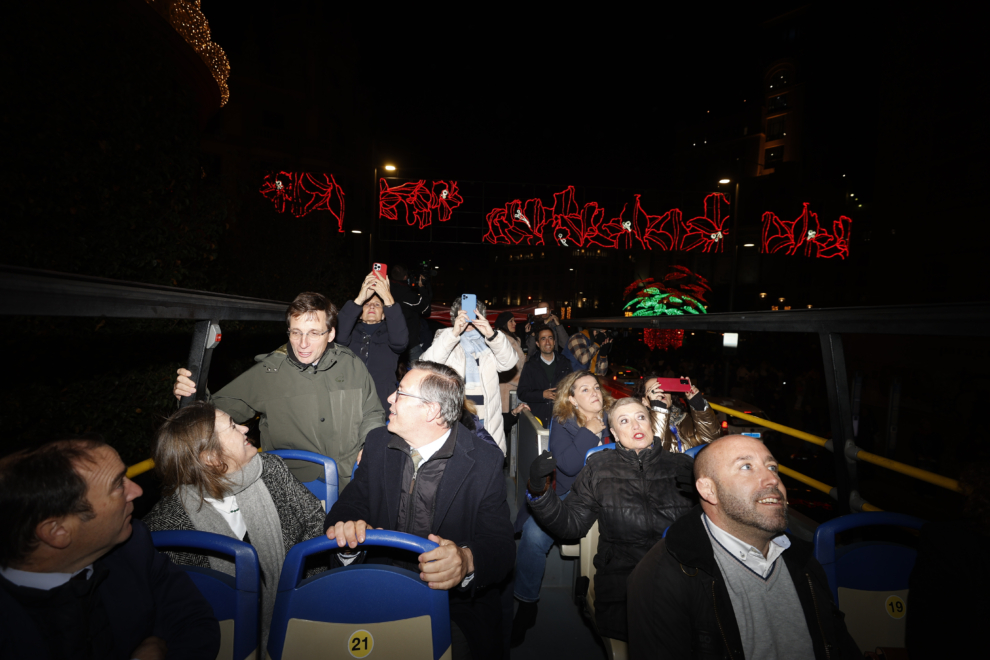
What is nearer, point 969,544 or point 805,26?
point 969,544

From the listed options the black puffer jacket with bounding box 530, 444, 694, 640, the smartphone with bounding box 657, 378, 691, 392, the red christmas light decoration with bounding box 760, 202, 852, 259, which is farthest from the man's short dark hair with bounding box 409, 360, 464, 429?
the red christmas light decoration with bounding box 760, 202, 852, 259

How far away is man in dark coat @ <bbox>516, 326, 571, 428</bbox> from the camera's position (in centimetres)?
482

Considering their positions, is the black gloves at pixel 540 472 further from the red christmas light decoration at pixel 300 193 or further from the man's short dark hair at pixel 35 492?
the red christmas light decoration at pixel 300 193

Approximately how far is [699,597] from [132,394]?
3414 mm

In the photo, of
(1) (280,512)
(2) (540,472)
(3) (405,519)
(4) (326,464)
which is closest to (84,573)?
(1) (280,512)

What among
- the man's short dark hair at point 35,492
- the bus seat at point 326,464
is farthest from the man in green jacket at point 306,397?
the man's short dark hair at point 35,492

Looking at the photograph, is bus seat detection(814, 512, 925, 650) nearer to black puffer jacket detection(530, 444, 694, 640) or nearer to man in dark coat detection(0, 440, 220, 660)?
black puffer jacket detection(530, 444, 694, 640)

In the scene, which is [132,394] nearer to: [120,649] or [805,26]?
[120,649]

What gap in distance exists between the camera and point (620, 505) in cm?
240

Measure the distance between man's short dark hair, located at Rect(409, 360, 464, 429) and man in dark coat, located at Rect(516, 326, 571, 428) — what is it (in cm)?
261

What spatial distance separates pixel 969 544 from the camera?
1.71 metres

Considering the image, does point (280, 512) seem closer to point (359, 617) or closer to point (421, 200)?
point (359, 617)

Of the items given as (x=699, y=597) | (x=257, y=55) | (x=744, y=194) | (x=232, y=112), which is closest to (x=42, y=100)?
(x=699, y=597)

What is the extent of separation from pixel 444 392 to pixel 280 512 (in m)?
0.93
